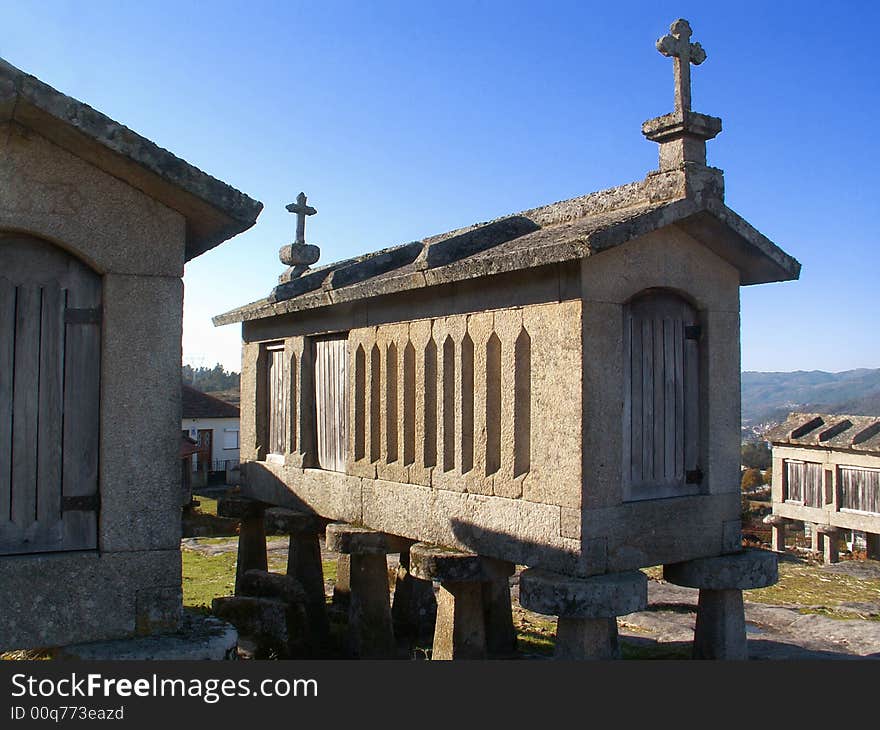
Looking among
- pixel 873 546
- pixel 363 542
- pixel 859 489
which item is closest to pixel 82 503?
pixel 363 542

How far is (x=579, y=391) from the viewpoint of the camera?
6.54 metres

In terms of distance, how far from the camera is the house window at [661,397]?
7062mm

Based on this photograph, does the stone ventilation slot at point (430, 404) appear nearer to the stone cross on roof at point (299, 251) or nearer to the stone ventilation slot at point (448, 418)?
the stone ventilation slot at point (448, 418)

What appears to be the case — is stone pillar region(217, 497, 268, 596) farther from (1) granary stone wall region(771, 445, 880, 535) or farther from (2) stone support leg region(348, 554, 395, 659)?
(1) granary stone wall region(771, 445, 880, 535)

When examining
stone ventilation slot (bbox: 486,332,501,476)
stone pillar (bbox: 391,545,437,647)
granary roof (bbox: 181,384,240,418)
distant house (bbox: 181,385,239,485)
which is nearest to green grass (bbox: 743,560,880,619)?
stone pillar (bbox: 391,545,437,647)

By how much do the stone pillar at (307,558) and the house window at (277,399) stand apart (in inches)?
36.2

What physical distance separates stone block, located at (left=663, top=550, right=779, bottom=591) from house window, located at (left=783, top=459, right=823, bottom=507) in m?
15.6

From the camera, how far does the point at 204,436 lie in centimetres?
3509

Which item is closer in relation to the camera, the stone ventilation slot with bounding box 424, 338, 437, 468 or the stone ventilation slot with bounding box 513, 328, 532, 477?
the stone ventilation slot with bounding box 513, 328, 532, 477

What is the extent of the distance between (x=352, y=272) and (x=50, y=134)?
5.27 m

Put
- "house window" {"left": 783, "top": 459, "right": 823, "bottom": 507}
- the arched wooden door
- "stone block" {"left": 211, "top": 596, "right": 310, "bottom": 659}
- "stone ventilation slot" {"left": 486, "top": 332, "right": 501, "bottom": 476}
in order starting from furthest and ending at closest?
1. "house window" {"left": 783, "top": 459, "right": 823, "bottom": 507}
2. "stone block" {"left": 211, "top": 596, "right": 310, "bottom": 659}
3. "stone ventilation slot" {"left": 486, "top": 332, "right": 501, "bottom": 476}
4. the arched wooden door

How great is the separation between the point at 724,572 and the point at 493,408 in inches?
92.2

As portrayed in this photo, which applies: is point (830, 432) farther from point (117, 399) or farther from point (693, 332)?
point (117, 399)

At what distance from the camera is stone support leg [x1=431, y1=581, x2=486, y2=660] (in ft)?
26.3
